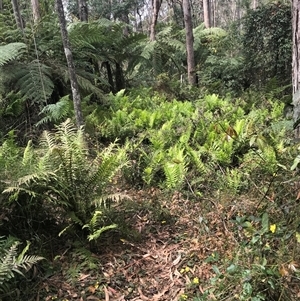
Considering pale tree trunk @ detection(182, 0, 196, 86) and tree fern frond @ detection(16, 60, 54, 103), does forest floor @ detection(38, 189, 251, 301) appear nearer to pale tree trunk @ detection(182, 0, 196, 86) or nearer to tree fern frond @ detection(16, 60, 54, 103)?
tree fern frond @ detection(16, 60, 54, 103)

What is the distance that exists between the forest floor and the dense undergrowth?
27 millimetres

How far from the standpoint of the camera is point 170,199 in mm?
3748

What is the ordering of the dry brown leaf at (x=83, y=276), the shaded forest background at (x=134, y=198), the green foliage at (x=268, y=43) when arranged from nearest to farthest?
the shaded forest background at (x=134, y=198)
the dry brown leaf at (x=83, y=276)
the green foliage at (x=268, y=43)

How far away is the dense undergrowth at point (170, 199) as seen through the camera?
237 centimetres

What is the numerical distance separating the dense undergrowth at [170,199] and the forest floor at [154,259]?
27mm

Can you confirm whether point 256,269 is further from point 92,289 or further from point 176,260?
point 92,289

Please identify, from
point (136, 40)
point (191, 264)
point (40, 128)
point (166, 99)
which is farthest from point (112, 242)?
point (136, 40)

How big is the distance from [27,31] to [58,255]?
4453mm

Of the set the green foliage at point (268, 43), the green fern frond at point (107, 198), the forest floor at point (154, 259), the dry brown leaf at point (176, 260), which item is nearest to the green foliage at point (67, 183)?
the green fern frond at point (107, 198)

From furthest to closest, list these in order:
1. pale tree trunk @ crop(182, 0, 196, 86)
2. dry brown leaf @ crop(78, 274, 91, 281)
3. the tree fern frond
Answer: pale tree trunk @ crop(182, 0, 196, 86) → the tree fern frond → dry brown leaf @ crop(78, 274, 91, 281)

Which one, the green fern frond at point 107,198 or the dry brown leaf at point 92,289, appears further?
the green fern frond at point 107,198

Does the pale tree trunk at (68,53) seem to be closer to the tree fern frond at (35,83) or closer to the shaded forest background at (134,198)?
the shaded forest background at (134,198)

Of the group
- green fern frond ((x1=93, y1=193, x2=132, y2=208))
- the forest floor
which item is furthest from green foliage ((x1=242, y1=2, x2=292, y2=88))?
green fern frond ((x1=93, y1=193, x2=132, y2=208))

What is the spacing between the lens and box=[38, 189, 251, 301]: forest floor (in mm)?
2635
